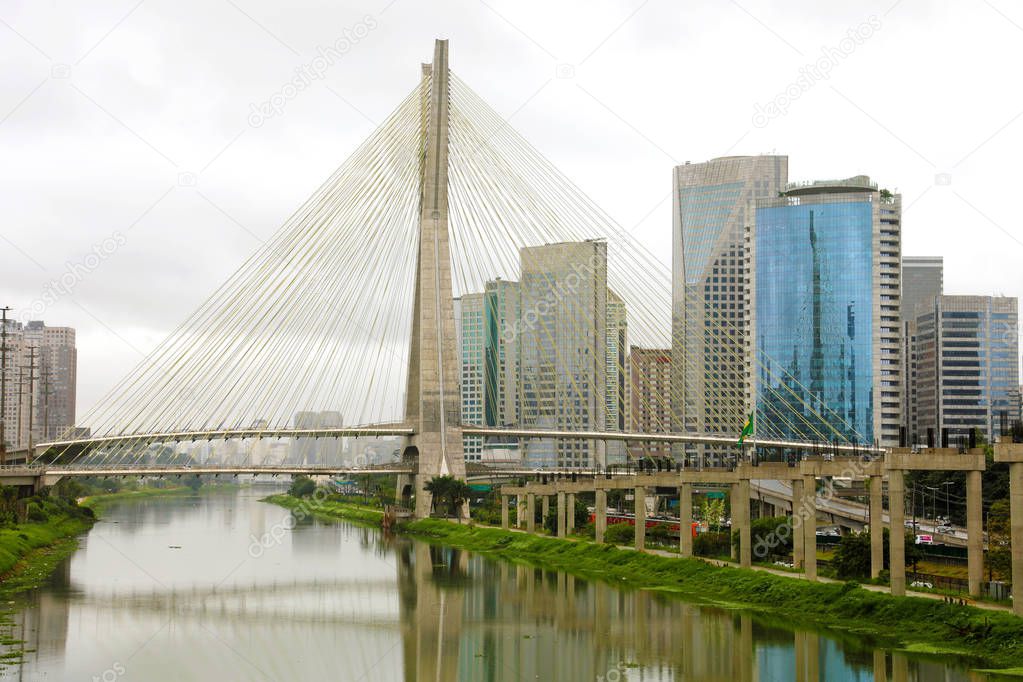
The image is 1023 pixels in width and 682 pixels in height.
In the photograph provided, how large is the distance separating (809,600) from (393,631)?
8.57 m

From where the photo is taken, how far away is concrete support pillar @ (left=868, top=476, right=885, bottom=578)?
2509cm

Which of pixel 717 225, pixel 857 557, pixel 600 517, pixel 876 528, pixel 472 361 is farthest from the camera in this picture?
pixel 472 361

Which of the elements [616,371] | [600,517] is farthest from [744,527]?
[616,371]

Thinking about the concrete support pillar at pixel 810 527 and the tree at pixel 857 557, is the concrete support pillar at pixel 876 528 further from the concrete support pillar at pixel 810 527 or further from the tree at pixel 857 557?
the concrete support pillar at pixel 810 527

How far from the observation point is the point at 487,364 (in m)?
96.1

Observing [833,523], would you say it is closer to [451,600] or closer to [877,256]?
[451,600]

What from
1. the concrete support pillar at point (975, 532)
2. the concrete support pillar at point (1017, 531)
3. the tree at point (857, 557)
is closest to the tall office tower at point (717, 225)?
the tree at point (857, 557)

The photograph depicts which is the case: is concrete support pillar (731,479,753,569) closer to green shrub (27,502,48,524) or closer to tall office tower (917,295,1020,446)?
green shrub (27,502,48,524)

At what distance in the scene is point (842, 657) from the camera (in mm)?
19969

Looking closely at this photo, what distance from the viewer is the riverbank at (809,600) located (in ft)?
64.4

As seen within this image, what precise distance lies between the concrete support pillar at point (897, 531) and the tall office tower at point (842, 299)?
52605 mm

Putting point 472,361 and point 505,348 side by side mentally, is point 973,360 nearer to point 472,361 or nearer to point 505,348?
point 505,348

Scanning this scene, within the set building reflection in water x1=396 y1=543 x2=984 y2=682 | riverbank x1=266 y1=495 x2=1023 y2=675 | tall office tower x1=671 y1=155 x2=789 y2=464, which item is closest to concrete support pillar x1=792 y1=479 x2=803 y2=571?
riverbank x1=266 y1=495 x2=1023 y2=675

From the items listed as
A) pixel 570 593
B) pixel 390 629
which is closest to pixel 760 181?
pixel 570 593
